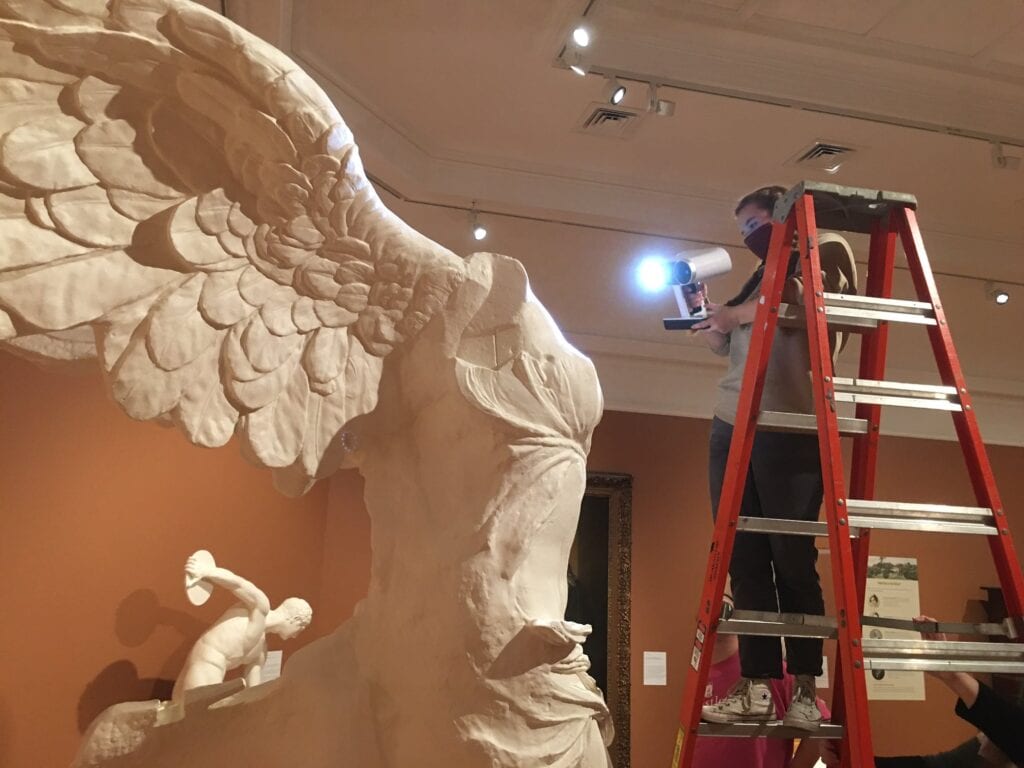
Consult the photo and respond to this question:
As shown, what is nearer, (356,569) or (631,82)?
(631,82)

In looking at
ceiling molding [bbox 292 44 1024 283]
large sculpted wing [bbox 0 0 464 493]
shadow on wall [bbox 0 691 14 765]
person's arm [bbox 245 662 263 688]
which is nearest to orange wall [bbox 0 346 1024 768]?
shadow on wall [bbox 0 691 14 765]

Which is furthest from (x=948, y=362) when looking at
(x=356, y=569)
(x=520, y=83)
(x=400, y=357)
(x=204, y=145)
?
(x=356, y=569)

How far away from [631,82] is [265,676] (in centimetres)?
235

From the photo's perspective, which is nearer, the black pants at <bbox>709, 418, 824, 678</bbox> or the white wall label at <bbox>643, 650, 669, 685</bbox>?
the black pants at <bbox>709, 418, 824, 678</bbox>

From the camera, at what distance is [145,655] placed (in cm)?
223

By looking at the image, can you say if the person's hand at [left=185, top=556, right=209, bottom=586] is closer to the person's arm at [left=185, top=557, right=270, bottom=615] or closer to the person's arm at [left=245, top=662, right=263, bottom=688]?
the person's arm at [left=185, top=557, right=270, bottom=615]

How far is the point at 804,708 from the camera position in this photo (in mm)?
1436

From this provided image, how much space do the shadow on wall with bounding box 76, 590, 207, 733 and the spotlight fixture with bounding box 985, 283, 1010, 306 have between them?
3548 mm

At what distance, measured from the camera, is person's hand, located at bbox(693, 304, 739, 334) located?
72.9 inches

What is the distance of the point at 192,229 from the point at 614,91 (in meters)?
1.72

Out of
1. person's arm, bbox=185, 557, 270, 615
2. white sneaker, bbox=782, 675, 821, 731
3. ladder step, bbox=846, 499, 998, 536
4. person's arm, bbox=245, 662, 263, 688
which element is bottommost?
person's arm, bbox=245, 662, 263, 688

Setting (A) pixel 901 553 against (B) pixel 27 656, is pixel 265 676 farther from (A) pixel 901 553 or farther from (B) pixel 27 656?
(A) pixel 901 553

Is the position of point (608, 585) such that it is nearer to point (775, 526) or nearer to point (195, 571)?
point (195, 571)

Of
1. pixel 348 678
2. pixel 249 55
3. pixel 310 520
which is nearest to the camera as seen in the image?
pixel 249 55
